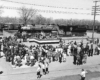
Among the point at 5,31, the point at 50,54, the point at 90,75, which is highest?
the point at 5,31

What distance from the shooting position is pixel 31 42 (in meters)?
31.8

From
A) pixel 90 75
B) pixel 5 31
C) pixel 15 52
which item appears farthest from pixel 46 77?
pixel 5 31

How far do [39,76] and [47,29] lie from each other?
27640mm

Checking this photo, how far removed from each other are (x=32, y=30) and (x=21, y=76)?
84.4 feet

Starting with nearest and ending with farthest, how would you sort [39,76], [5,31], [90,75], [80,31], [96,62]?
[39,76], [90,75], [96,62], [5,31], [80,31]

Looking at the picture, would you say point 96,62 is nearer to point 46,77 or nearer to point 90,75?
point 90,75

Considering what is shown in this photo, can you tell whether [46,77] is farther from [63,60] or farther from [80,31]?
[80,31]

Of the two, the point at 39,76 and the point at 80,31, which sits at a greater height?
the point at 80,31

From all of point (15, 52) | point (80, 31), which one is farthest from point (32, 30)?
point (15, 52)

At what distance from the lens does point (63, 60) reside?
17953mm

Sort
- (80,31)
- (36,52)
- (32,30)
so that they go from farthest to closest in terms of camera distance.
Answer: (80,31) → (32,30) → (36,52)

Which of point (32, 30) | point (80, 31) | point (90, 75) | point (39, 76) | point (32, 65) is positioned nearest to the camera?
point (39, 76)

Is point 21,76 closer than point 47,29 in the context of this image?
Yes

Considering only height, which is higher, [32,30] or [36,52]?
[32,30]
